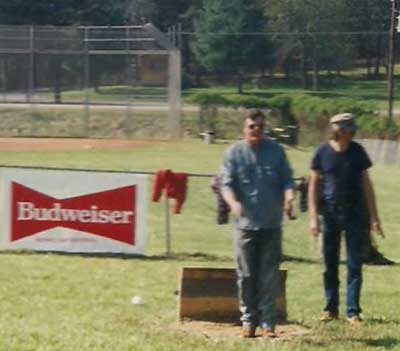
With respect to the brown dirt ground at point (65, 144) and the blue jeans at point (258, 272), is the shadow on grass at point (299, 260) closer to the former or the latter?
the blue jeans at point (258, 272)

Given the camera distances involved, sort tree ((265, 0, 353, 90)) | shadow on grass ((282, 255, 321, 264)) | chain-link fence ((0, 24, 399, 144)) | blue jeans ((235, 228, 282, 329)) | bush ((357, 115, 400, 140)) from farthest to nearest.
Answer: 1. tree ((265, 0, 353, 90))
2. chain-link fence ((0, 24, 399, 144))
3. bush ((357, 115, 400, 140))
4. shadow on grass ((282, 255, 321, 264))
5. blue jeans ((235, 228, 282, 329))

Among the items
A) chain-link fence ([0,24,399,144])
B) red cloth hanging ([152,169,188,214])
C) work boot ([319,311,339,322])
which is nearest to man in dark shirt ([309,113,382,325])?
work boot ([319,311,339,322])

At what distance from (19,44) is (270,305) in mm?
41398

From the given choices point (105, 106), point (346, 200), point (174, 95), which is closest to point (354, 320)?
point (346, 200)

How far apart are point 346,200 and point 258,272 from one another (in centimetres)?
116

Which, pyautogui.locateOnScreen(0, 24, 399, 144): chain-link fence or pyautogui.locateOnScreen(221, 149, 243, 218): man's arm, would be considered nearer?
pyautogui.locateOnScreen(221, 149, 243, 218): man's arm

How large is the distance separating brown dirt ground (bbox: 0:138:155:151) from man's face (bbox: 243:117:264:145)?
31312 mm

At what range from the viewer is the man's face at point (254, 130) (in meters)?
10.1

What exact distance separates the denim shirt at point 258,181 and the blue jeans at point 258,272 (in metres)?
0.11

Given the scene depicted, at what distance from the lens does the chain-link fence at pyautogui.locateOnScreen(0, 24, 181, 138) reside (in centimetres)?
4791

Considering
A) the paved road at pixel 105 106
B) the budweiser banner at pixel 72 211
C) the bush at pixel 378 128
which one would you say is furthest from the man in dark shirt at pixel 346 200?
the paved road at pixel 105 106

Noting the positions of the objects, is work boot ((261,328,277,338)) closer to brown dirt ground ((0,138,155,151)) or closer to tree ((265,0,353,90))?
brown dirt ground ((0,138,155,151))

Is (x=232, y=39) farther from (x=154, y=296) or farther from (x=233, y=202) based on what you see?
(x=233, y=202)

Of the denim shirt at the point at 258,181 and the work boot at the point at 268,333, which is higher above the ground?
the denim shirt at the point at 258,181
